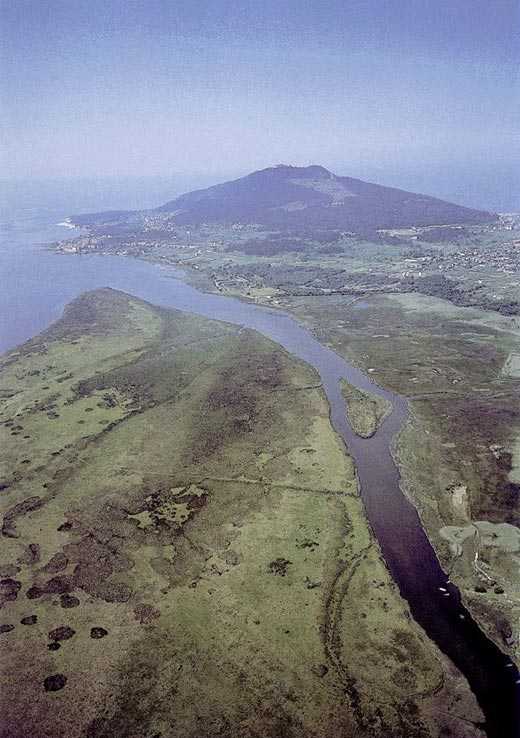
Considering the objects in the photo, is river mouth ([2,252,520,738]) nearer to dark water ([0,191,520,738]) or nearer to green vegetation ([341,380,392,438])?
dark water ([0,191,520,738])

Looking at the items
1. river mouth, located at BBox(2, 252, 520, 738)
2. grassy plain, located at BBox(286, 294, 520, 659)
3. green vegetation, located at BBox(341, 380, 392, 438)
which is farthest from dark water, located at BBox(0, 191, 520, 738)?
grassy plain, located at BBox(286, 294, 520, 659)

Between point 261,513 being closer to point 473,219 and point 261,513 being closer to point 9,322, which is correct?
point 9,322

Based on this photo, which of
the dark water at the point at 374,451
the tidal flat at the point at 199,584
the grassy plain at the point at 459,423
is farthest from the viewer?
the grassy plain at the point at 459,423

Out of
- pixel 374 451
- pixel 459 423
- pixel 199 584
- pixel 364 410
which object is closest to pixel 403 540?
pixel 374 451

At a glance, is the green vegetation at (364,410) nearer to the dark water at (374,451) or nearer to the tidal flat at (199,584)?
the dark water at (374,451)

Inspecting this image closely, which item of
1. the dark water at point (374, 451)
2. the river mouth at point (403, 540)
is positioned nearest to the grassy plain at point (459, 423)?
the river mouth at point (403, 540)
